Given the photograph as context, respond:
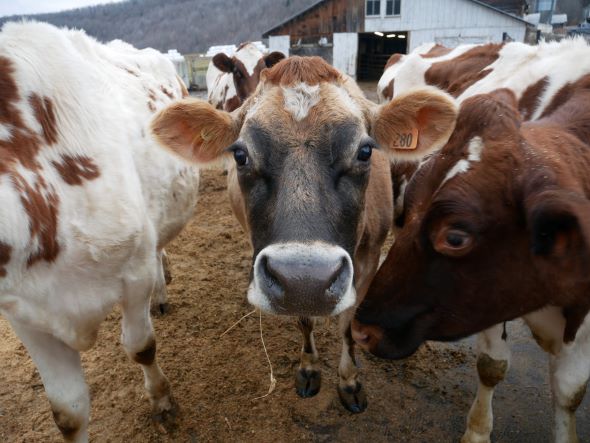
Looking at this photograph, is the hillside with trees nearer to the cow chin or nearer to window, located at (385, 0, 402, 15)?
window, located at (385, 0, 402, 15)

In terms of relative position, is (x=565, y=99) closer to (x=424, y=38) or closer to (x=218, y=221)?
(x=218, y=221)

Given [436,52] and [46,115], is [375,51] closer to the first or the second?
[436,52]

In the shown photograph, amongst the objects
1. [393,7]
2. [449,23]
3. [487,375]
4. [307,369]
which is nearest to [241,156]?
[307,369]

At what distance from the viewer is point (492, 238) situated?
1.57 m

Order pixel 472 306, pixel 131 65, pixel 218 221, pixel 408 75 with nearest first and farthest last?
pixel 472 306, pixel 131 65, pixel 408 75, pixel 218 221

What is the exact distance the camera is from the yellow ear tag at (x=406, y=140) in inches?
87.0

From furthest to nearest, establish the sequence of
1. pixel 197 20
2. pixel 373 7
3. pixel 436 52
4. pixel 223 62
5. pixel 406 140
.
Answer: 1. pixel 197 20
2. pixel 373 7
3. pixel 223 62
4. pixel 436 52
5. pixel 406 140

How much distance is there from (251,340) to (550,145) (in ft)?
8.09

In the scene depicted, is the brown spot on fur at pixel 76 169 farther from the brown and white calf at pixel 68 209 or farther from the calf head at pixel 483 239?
the calf head at pixel 483 239

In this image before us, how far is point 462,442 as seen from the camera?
2471mm

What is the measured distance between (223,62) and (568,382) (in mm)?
6416

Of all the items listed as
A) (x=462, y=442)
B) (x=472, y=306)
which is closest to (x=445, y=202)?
(x=472, y=306)

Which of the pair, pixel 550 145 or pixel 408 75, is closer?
pixel 550 145

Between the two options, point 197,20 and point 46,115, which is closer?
point 46,115
